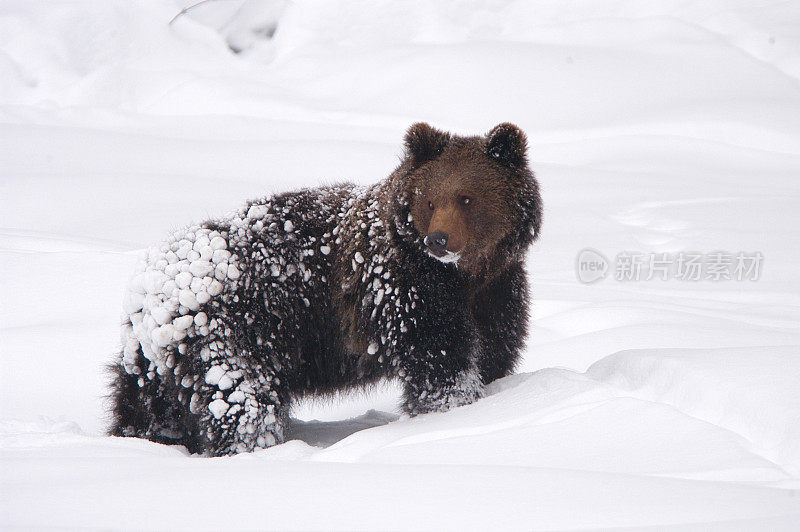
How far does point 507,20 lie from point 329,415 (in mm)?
17253

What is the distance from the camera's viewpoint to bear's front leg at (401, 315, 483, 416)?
3.92 m

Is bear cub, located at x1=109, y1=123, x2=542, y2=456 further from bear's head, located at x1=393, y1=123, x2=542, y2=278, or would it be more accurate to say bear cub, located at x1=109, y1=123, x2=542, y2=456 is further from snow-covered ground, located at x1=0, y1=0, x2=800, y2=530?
snow-covered ground, located at x1=0, y1=0, x2=800, y2=530

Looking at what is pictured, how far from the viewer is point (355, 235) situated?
4.11 m

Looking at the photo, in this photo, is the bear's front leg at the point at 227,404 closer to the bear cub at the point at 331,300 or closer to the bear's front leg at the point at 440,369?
the bear cub at the point at 331,300

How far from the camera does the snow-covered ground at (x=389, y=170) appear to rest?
222 centimetres

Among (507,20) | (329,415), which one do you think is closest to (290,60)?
(507,20)

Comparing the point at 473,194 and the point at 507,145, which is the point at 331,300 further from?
the point at 507,145

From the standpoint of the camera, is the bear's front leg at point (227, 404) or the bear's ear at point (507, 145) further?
the bear's ear at point (507, 145)

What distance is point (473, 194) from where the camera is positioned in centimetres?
394

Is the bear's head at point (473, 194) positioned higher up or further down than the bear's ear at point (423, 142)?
further down

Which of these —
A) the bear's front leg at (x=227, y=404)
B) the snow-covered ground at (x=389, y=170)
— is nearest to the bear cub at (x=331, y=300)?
the bear's front leg at (x=227, y=404)

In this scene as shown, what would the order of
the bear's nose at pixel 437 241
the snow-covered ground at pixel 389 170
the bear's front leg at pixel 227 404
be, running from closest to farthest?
the snow-covered ground at pixel 389 170 → the bear's nose at pixel 437 241 → the bear's front leg at pixel 227 404

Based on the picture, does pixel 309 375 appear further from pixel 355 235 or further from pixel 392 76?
pixel 392 76

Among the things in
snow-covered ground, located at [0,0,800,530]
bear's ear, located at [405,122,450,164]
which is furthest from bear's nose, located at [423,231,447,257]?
snow-covered ground, located at [0,0,800,530]
